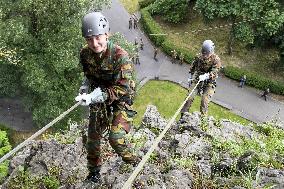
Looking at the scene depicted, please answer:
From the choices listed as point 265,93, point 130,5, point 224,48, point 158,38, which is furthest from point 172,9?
point 265,93

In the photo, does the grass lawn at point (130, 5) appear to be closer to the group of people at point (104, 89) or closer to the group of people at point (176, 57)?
the group of people at point (176, 57)

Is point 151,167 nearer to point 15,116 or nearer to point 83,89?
point 83,89

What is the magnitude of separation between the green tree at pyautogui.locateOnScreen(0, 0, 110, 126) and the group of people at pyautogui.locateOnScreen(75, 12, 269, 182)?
16686mm

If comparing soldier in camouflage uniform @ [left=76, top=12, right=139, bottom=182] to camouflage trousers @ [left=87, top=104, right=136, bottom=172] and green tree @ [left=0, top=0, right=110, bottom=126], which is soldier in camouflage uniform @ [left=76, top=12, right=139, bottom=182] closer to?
camouflage trousers @ [left=87, top=104, right=136, bottom=172]

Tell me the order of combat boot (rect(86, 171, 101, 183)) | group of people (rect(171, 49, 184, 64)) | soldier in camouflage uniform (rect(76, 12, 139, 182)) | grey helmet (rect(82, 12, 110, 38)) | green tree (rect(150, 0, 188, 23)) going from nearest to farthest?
grey helmet (rect(82, 12, 110, 38))
soldier in camouflage uniform (rect(76, 12, 139, 182))
combat boot (rect(86, 171, 101, 183))
group of people (rect(171, 49, 184, 64))
green tree (rect(150, 0, 188, 23))

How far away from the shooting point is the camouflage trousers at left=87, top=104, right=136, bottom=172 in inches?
345

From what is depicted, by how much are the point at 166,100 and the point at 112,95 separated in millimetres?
25180

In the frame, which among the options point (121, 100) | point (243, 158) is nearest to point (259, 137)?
point (243, 158)

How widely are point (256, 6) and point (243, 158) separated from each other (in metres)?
23.9

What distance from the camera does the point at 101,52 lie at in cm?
809

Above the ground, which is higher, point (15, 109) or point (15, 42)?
point (15, 42)

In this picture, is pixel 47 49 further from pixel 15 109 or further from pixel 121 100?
pixel 121 100

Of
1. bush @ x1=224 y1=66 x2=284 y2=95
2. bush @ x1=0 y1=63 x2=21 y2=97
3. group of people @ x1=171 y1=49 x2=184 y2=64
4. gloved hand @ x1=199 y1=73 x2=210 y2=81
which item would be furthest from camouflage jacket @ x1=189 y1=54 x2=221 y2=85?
group of people @ x1=171 y1=49 x2=184 y2=64

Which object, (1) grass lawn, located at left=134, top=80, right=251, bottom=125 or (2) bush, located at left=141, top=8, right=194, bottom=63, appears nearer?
(1) grass lawn, located at left=134, top=80, right=251, bottom=125
